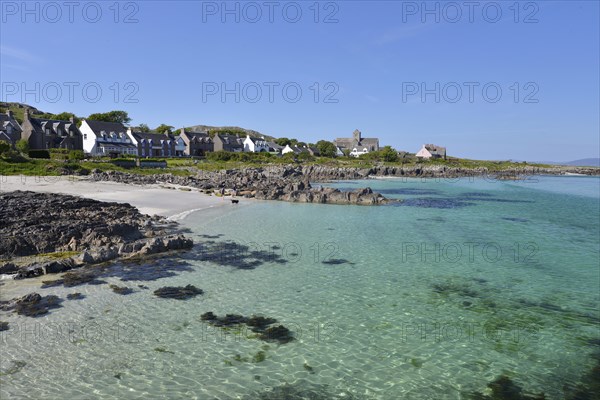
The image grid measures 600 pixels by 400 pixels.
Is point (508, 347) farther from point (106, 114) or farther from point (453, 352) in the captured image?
point (106, 114)

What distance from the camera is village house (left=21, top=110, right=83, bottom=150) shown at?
82.8m

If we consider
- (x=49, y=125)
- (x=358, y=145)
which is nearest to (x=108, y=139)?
(x=49, y=125)

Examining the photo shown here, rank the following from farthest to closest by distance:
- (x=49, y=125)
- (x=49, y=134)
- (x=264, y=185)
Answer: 1. (x=49, y=125)
2. (x=49, y=134)
3. (x=264, y=185)

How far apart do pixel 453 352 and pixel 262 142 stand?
482 ft

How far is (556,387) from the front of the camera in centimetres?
963

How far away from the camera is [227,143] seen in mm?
136750

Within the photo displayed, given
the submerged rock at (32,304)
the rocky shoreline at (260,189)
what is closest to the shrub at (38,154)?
the rocky shoreline at (260,189)

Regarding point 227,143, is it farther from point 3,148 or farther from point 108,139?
point 3,148

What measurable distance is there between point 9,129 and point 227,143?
67181 millimetres

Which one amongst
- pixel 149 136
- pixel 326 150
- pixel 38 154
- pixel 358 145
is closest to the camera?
pixel 38 154

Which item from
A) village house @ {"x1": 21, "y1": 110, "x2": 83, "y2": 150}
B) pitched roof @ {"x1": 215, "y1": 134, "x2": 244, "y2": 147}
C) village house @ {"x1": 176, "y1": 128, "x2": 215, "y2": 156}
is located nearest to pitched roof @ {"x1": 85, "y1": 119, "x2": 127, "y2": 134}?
village house @ {"x1": 21, "y1": 110, "x2": 83, "y2": 150}

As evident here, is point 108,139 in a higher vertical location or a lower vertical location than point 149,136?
lower

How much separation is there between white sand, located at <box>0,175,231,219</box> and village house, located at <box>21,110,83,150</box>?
4090 cm

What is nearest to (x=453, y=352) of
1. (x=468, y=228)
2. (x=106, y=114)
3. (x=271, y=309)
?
(x=271, y=309)
